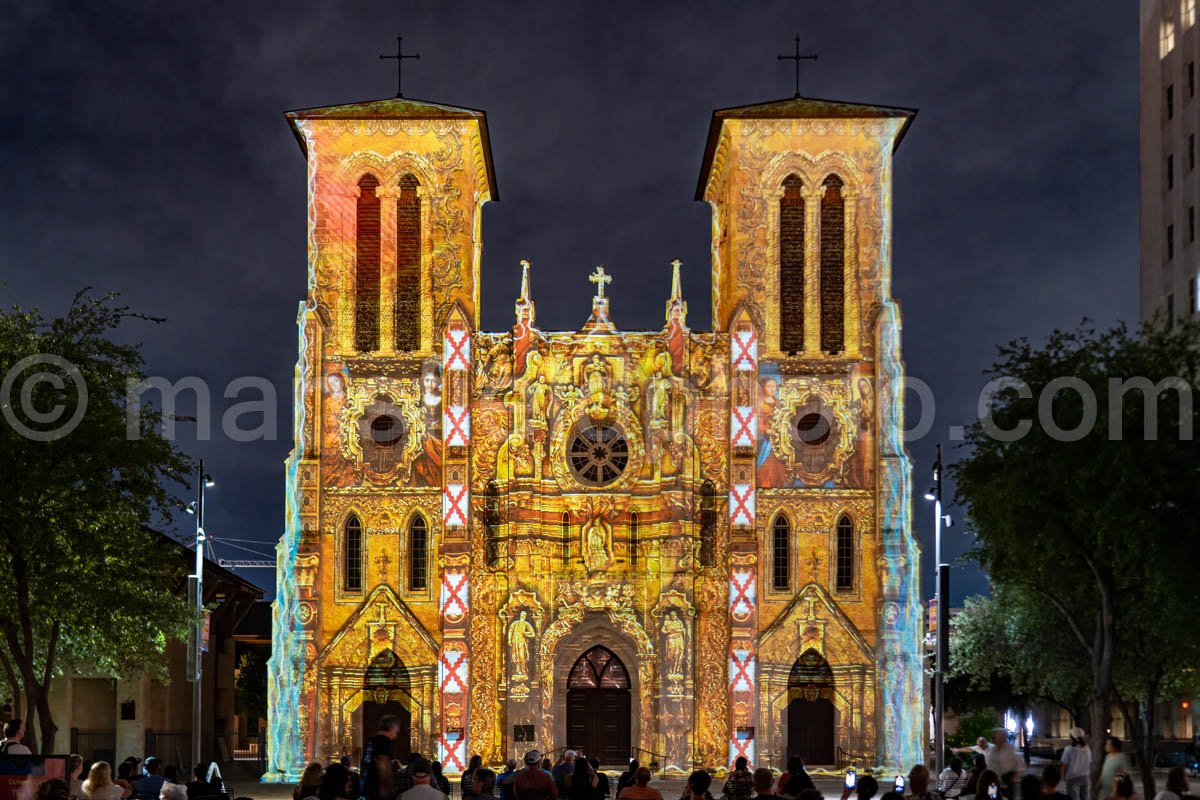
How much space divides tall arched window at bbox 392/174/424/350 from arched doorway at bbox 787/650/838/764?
16113mm

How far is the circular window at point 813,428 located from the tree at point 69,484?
22821 mm

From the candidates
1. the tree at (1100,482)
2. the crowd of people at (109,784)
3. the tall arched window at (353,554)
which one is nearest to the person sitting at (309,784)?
the crowd of people at (109,784)

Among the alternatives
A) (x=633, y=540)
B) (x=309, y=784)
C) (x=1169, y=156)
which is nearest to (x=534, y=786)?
(x=309, y=784)

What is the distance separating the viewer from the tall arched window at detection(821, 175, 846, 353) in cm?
5075

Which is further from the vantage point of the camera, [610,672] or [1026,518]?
[610,672]

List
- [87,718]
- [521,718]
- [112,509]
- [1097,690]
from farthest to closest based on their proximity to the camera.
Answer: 1. [87,718]
2. [521,718]
3. [1097,690]
4. [112,509]

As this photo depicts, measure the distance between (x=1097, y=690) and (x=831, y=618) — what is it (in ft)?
52.0

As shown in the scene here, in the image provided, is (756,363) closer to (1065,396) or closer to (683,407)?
(683,407)

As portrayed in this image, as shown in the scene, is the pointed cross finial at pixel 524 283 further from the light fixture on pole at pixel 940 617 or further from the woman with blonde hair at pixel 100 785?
the woman with blonde hair at pixel 100 785

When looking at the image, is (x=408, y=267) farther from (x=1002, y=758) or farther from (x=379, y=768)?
(x=379, y=768)

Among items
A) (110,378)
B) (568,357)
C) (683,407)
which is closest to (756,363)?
(683,407)

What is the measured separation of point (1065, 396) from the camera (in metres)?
33.7

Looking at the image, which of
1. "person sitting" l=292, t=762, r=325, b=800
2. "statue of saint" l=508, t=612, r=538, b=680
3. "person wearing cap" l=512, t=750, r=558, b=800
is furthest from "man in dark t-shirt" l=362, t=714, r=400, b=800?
"statue of saint" l=508, t=612, r=538, b=680

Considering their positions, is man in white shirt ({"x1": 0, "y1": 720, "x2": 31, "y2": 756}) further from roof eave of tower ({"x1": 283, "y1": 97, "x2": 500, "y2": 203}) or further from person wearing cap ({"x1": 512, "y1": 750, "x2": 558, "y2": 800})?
roof eave of tower ({"x1": 283, "y1": 97, "x2": 500, "y2": 203})
